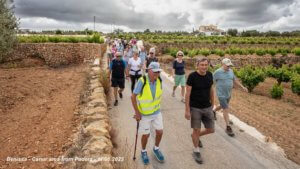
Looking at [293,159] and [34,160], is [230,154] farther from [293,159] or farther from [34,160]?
[34,160]

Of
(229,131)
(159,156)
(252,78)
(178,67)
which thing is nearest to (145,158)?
(159,156)

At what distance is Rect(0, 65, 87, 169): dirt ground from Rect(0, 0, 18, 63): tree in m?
2.06

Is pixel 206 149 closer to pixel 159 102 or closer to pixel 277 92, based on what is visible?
pixel 159 102

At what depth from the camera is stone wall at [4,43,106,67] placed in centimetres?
2042

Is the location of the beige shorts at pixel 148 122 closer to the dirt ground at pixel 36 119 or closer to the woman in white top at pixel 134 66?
the dirt ground at pixel 36 119

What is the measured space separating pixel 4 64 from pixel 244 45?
36.1 meters

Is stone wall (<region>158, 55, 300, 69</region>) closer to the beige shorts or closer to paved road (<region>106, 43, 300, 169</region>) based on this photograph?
paved road (<region>106, 43, 300, 169</region>)

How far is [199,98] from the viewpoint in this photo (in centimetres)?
446

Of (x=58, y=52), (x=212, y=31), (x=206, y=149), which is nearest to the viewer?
(x=206, y=149)

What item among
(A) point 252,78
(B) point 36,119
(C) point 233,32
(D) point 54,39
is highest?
(C) point 233,32

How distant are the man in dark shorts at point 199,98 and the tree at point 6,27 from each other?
9393mm

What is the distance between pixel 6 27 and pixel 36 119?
786 cm

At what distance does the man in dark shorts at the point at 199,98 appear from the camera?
4.41 m

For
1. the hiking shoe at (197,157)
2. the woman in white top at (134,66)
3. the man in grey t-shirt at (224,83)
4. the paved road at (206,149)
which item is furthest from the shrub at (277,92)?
the hiking shoe at (197,157)
